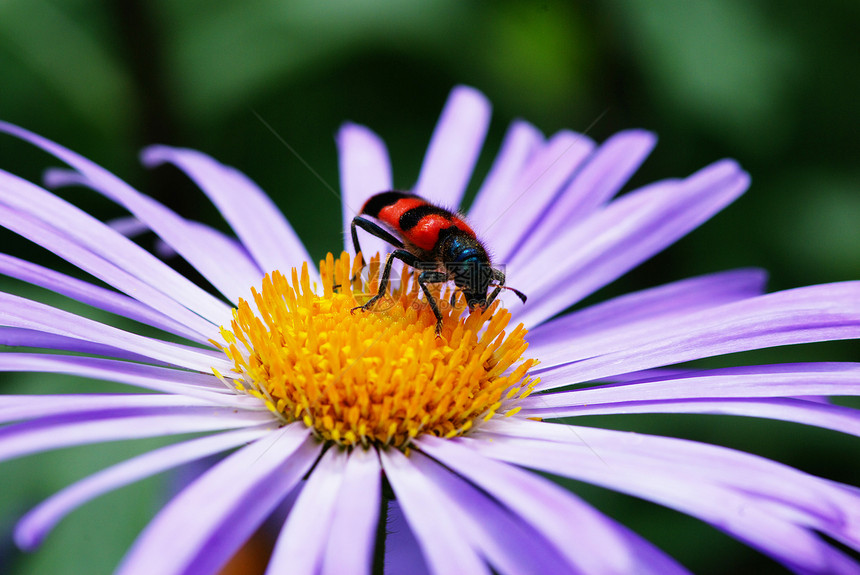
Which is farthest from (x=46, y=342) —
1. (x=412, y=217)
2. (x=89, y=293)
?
(x=412, y=217)

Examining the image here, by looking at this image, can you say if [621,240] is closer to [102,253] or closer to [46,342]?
[102,253]

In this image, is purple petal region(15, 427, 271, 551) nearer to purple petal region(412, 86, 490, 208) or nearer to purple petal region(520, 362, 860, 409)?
purple petal region(520, 362, 860, 409)

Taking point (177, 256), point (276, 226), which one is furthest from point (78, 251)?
point (276, 226)

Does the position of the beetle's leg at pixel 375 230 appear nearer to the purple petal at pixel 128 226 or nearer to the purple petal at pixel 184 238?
the purple petal at pixel 184 238

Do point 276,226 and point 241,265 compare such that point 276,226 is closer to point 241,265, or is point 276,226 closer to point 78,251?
point 241,265

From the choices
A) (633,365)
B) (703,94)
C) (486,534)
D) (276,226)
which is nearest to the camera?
(486,534)

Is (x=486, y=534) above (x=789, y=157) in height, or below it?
below
